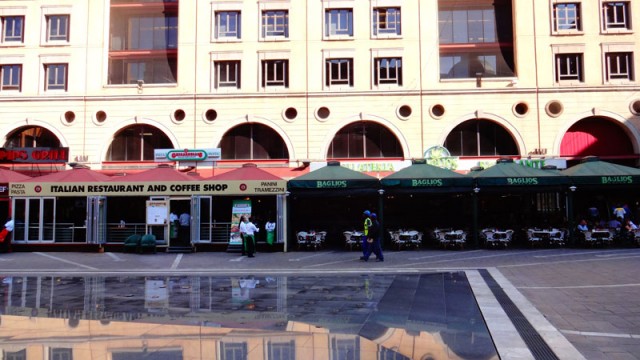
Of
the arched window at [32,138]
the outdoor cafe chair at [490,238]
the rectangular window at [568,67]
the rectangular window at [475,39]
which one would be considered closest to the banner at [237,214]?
the outdoor cafe chair at [490,238]

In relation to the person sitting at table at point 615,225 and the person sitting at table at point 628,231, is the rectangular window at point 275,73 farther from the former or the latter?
the person sitting at table at point 628,231

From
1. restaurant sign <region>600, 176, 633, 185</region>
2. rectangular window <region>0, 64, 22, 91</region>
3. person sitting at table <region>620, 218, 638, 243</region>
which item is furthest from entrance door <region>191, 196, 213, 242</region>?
person sitting at table <region>620, 218, 638, 243</region>

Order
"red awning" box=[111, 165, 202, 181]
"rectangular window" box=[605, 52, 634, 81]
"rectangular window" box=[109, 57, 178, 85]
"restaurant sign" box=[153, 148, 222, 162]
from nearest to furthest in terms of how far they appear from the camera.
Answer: "red awning" box=[111, 165, 202, 181]
"rectangular window" box=[605, 52, 634, 81]
"restaurant sign" box=[153, 148, 222, 162]
"rectangular window" box=[109, 57, 178, 85]

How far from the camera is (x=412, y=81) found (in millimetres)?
26203

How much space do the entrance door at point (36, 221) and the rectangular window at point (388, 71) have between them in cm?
1740

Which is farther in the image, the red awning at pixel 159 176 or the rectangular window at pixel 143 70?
the rectangular window at pixel 143 70

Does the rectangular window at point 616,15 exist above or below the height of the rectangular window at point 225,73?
above

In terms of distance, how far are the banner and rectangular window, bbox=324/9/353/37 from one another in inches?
439

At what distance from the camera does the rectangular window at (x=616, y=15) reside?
25.9 meters

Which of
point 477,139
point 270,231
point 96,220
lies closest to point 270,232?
point 270,231

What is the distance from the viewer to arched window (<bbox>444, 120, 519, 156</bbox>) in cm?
2630

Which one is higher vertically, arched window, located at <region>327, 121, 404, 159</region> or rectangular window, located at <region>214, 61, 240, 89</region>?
rectangular window, located at <region>214, 61, 240, 89</region>

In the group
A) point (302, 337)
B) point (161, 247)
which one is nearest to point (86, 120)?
point (161, 247)

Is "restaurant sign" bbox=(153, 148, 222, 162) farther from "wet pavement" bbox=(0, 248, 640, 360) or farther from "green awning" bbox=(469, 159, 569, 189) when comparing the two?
"green awning" bbox=(469, 159, 569, 189)
